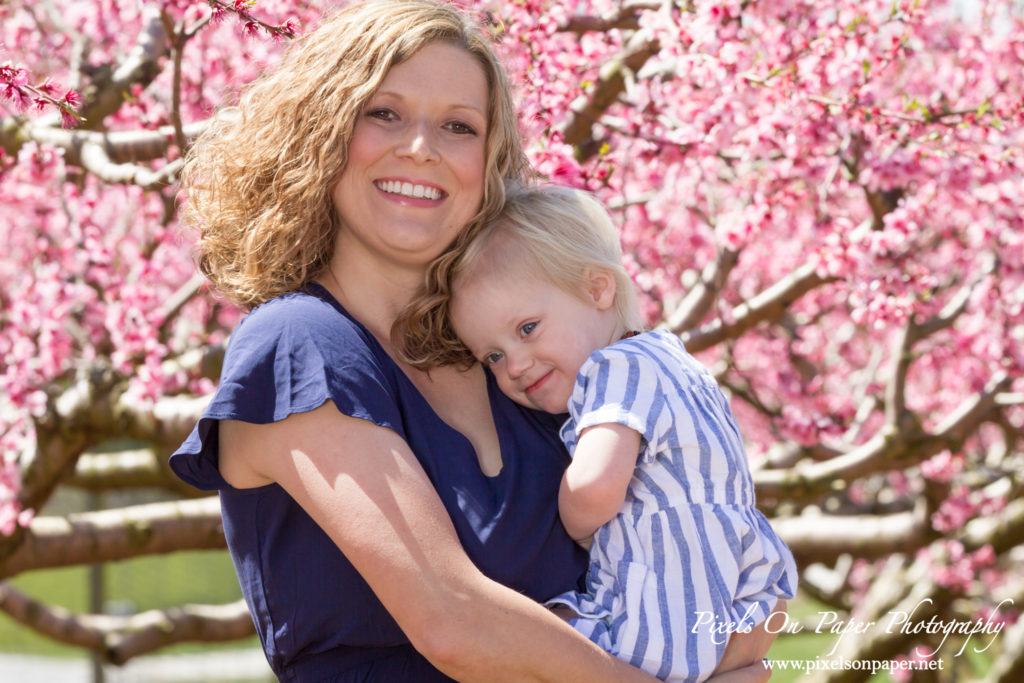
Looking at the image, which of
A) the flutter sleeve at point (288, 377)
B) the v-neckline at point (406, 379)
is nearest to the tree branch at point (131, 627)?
the v-neckline at point (406, 379)

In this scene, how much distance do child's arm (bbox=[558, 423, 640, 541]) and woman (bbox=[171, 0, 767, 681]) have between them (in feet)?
0.16

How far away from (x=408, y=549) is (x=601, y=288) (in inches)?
33.5

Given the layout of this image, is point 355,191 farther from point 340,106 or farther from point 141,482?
point 141,482

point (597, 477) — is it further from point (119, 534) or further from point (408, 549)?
point (119, 534)

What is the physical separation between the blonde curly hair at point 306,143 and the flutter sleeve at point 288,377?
0.70 feet

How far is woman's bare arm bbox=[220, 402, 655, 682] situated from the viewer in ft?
4.95

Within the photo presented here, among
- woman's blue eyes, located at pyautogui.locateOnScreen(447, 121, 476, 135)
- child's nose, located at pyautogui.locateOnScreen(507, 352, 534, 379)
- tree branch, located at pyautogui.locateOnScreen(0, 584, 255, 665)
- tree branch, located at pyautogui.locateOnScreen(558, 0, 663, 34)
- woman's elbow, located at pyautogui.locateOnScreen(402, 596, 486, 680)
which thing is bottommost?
tree branch, located at pyautogui.locateOnScreen(0, 584, 255, 665)

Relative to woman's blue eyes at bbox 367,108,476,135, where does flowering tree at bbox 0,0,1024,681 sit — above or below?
below

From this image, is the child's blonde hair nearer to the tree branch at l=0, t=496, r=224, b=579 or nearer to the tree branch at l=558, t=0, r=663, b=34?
the tree branch at l=558, t=0, r=663, b=34

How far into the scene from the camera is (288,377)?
1.59 m

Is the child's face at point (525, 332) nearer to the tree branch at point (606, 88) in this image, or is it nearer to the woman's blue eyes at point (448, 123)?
the woman's blue eyes at point (448, 123)

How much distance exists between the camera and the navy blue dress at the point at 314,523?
160 cm

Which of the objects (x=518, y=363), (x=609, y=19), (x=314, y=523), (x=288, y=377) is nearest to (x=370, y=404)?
(x=288, y=377)

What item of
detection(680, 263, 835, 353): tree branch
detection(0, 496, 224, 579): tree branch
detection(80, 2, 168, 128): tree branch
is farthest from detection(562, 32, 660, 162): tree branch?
detection(0, 496, 224, 579): tree branch
